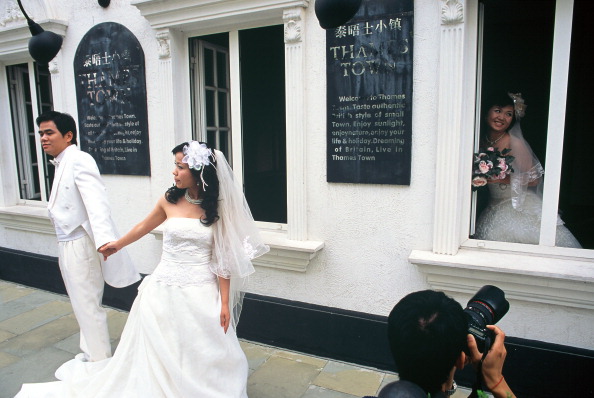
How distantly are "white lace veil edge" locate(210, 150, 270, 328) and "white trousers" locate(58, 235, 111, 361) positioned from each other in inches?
46.5

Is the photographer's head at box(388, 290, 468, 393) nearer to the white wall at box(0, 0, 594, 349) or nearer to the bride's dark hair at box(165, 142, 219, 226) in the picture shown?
the bride's dark hair at box(165, 142, 219, 226)

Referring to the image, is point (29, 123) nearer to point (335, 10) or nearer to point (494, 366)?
point (335, 10)

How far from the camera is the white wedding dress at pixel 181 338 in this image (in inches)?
106

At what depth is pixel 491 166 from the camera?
3098 mm

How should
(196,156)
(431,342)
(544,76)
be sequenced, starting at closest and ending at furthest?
(431,342) < (196,156) < (544,76)

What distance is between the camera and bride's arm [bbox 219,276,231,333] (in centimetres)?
275

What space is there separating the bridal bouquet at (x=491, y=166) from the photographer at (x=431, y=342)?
6.80 ft

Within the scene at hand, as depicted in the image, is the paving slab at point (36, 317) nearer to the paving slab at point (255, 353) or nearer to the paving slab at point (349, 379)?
the paving slab at point (255, 353)

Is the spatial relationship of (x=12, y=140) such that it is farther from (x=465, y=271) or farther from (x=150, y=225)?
(x=465, y=271)

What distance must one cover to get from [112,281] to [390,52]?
279 cm

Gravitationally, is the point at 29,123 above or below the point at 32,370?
above

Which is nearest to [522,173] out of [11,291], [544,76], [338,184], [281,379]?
[338,184]

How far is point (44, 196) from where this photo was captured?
5484mm

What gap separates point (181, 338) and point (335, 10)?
2.17m
